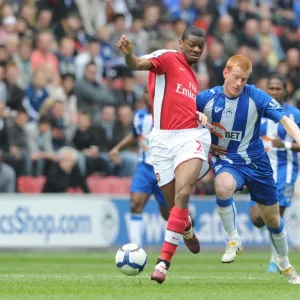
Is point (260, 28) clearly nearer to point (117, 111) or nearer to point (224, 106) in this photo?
point (117, 111)

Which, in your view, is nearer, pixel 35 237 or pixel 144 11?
pixel 35 237

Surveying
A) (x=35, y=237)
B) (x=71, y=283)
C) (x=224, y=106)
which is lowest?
(x=35, y=237)

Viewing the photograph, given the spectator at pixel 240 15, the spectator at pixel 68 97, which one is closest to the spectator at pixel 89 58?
the spectator at pixel 68 97

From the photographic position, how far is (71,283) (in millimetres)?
11320

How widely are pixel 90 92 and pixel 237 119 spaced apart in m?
11.1

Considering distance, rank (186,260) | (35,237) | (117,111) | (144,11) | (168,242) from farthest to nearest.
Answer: (144,11) < (117,111) < (35,237) < (186,260) < (168,242)

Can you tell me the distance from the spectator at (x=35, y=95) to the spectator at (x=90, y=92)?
115 centimetres

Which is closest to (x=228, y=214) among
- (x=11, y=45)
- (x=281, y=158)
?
(x=281, y=158)

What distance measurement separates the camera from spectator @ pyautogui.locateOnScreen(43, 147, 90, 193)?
20.5 metres

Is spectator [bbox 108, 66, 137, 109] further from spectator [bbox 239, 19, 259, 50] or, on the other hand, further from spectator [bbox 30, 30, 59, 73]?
spectator [bbox 239, 19, 259, 50]

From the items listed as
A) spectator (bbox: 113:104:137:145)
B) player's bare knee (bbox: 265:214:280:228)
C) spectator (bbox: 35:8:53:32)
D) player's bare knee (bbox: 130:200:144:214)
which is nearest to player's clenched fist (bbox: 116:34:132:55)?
player's bare knee (bbox: 265:214:280:228)

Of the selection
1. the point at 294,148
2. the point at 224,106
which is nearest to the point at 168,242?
the point at 224,106

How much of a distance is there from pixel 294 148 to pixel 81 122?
7.53m

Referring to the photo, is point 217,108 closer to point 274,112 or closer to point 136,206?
point 274,112
